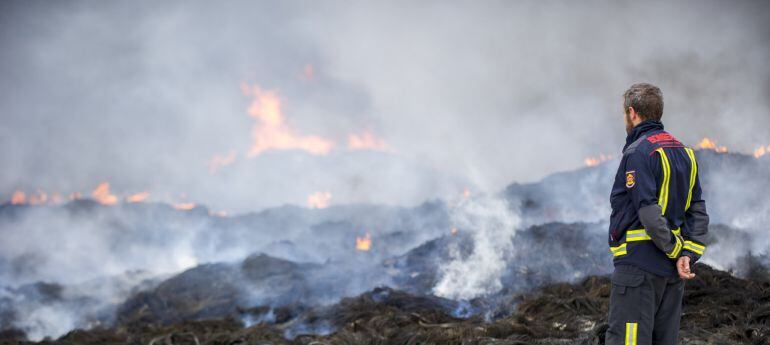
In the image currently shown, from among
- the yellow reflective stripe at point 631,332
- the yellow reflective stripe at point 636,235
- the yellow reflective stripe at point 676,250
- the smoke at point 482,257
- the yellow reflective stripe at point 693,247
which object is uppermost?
the smoke at point 482,257

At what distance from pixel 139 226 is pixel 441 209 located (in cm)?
1268

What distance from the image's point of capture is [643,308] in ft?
12.0

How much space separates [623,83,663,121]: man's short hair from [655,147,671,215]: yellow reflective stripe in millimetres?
280

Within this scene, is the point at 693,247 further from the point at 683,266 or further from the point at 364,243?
the point at 364,243

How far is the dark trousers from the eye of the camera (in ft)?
11.9

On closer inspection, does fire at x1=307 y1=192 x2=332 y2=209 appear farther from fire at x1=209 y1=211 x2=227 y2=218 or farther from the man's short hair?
the man's short hair

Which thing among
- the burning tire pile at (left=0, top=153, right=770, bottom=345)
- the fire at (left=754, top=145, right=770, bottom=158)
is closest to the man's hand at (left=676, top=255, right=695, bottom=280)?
the burning tire pile at (left=0, top=153, right=770, bottom=345)

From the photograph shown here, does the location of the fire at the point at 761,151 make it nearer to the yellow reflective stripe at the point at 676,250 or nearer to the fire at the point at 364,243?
the yellow reflective stripe at the point at 676,250

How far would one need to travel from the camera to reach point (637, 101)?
12.6 feet

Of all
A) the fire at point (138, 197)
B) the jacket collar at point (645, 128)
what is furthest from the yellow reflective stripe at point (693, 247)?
the fire at point (138, 197)

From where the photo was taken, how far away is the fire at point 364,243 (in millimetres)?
20359

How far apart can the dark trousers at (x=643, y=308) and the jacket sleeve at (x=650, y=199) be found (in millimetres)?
245

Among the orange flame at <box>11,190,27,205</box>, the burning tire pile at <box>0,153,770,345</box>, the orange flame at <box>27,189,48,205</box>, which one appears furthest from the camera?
the orange flame at <box>27,189,48,205</box>

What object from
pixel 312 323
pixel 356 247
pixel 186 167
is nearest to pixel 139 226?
pixel 186 167
